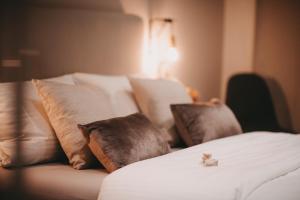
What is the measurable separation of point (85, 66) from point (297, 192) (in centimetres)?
182

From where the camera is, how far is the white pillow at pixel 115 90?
9.43ft

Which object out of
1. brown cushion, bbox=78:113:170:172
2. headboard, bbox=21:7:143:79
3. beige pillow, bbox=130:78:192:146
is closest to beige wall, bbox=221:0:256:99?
headboard, bbox=21:7:143:79

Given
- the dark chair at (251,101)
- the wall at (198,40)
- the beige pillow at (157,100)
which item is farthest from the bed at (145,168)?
the dark chair at (251,101)

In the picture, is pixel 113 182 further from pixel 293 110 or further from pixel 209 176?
pixel 293 110

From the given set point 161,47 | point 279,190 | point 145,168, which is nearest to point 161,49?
point 161,47

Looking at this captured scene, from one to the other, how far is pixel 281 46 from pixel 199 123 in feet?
6.20

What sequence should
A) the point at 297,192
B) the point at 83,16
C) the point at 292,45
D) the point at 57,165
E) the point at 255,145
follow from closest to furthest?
the point at 297,192 → the point at 57,165 → the point at 255,145 → the point at 83,16 → the point at 292,45

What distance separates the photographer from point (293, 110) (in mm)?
4359

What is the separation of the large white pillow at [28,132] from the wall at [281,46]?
104 inches

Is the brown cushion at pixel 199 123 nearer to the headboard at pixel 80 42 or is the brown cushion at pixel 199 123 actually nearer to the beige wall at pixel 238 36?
the headboard at pixel 80 42

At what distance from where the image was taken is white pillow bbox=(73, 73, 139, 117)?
2873 mm

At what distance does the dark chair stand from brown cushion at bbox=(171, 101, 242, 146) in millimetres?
1174

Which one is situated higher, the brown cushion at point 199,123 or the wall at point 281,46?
the wall at point 281,46

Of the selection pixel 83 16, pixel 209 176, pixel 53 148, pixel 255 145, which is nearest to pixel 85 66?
pixel 83 16
